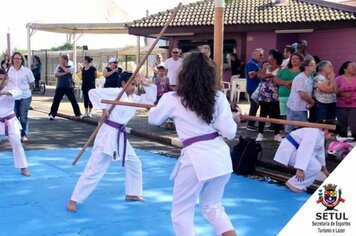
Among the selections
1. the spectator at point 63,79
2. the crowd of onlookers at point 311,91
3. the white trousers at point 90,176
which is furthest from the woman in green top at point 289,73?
the spectator at point 63,79

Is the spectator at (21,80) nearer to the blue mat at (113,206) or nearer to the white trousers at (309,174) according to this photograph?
the blue mat at (113,206)

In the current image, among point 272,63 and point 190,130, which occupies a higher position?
point 272,63

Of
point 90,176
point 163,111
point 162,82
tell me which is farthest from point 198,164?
point 162,82

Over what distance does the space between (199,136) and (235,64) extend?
1407cm

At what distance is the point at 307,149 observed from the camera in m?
5.85

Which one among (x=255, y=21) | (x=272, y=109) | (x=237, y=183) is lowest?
(x=237, y=183)

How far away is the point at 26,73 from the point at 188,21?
419 inches

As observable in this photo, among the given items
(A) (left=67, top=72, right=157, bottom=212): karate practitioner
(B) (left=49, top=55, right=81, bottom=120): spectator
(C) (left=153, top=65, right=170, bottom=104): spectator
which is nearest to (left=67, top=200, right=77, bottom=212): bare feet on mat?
(A) (left=67, top=72, right=157, bottom=212): karate practitioner

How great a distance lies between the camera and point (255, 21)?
58.0ft

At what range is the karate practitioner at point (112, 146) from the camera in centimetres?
516

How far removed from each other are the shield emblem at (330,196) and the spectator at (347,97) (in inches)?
121

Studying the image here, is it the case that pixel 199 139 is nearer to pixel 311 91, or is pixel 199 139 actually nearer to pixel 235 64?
pixel 311 91

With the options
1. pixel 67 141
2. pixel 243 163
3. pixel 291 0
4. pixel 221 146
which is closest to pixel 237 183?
pixel 243 163

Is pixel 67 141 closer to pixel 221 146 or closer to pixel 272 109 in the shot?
pixel 272 109
